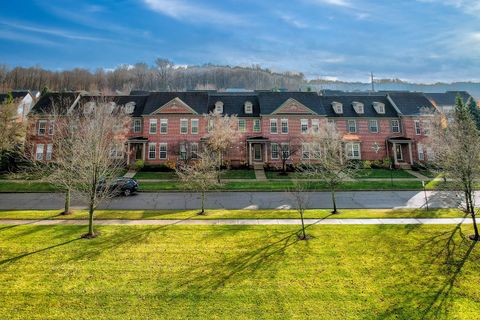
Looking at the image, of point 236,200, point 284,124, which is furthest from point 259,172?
point 236,200

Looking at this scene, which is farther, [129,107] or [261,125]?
[129,107]

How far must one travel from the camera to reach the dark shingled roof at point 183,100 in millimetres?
39469

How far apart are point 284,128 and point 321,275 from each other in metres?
30.3

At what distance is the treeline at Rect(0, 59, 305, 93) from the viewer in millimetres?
88875

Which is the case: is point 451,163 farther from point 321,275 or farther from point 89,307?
point 89,307

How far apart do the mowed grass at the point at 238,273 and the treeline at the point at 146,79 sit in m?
67.1

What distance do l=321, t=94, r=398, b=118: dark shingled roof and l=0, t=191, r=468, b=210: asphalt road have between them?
1857 cm

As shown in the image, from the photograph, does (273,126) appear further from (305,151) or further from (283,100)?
(305,151)

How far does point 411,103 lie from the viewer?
1626 inches

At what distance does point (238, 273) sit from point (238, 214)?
7.46 metres

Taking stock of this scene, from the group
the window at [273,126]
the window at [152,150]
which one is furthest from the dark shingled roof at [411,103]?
the window at [152,150]

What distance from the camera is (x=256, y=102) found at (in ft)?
139

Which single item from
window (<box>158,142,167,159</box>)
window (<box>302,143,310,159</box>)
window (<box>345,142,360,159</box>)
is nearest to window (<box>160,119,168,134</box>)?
window (<box>158,142,167,159</box>)

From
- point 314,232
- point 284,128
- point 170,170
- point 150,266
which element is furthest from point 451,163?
point 170,170
